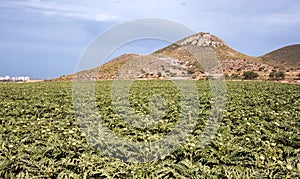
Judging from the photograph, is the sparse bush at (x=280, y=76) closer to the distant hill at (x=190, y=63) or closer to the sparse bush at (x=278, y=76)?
the sparse bush at (x=278, y=76)

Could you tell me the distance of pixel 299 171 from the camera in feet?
12.6

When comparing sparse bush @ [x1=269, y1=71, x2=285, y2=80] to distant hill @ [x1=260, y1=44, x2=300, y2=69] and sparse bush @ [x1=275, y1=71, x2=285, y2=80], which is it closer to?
sparse bush @ [x1=275, y1=71, x2=285, y2=80]

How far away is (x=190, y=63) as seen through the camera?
46.5m

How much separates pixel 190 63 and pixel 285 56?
56.6 meters

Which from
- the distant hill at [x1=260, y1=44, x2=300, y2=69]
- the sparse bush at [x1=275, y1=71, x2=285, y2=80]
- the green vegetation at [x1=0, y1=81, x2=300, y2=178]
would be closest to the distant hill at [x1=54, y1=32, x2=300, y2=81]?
the distant hill at [x1=260, y1=44, x2=300, y2=69]

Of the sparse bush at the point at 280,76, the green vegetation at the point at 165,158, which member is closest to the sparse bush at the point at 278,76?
the sparse bush at the point at 280,76

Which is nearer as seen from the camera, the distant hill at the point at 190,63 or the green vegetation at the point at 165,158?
the green vegetation at the point at 165,158

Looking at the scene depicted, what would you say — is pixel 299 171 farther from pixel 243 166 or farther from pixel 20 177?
pixel 20 177

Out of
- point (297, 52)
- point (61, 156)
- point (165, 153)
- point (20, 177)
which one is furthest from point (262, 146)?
point (297, 52)

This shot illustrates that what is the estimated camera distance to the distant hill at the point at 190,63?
25.8 metres

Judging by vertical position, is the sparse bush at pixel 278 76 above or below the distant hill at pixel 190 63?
below

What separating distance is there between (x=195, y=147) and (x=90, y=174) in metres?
1.76

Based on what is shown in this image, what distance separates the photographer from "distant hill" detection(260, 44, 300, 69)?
8450 centimetres

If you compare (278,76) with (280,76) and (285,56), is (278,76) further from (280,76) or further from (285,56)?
(285,56)
